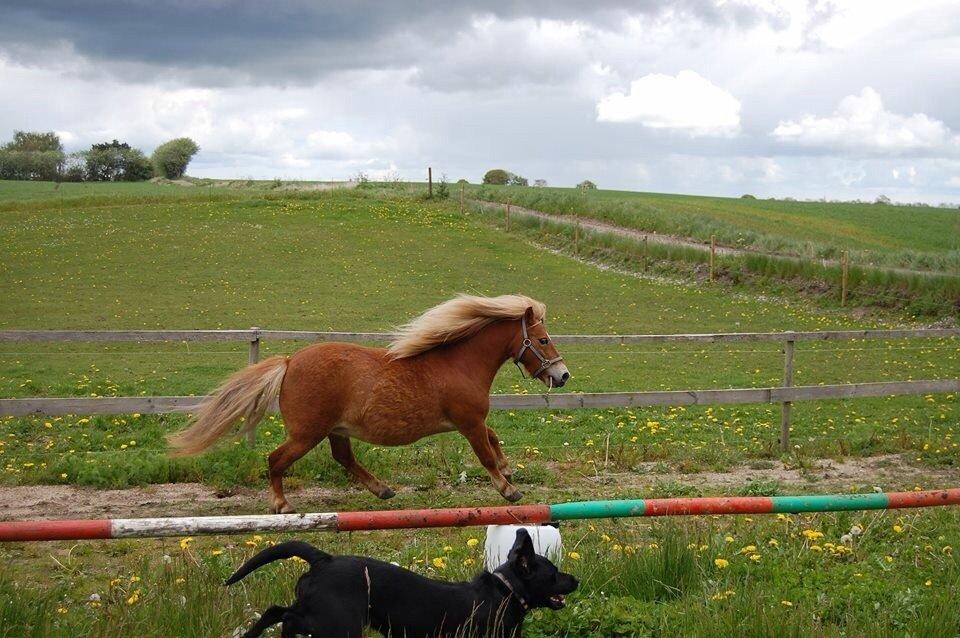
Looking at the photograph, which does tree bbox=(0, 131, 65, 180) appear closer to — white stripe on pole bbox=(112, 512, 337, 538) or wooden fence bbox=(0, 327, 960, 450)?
wooden fence bbox=(0, 327, 960, 450)

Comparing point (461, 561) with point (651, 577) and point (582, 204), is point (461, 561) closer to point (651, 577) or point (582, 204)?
point (651, 577)

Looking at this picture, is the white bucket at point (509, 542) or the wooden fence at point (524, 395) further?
the wooden fence at point (524, 395)

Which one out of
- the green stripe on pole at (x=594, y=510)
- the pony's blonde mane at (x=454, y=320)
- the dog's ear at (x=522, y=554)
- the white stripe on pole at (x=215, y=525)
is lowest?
the dog's ear at (x=522, y=554)

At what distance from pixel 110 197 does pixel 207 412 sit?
142 ft

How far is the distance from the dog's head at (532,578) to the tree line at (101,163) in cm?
8265

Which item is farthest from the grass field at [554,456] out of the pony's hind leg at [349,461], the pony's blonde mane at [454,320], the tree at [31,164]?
the tree at [31,164]

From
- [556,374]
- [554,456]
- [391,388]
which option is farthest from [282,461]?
[554,456]

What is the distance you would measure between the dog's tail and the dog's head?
2.77ft

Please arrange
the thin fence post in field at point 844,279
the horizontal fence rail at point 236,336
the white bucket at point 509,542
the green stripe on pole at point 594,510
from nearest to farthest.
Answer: the green stripe on pole at point 594,510 → the white bucket at point 509,542 → the horizontal fence rail at point 236,336 → the thin fence post in field at point 844,279

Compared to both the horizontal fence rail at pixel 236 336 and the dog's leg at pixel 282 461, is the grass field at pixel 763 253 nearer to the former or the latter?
the horizontal fence rail at pixel 236 336

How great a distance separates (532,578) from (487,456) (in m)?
4.07

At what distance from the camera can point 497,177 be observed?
314ft

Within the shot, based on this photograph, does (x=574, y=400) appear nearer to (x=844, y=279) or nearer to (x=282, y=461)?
(x=282, y=461)

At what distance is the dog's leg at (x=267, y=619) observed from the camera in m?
3.79
